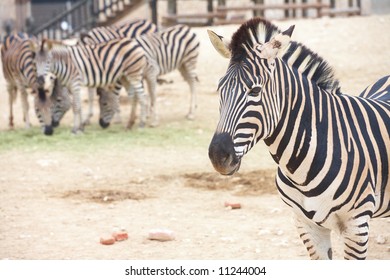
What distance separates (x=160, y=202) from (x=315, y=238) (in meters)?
2.61

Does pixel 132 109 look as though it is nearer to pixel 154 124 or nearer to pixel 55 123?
pixel 154 124

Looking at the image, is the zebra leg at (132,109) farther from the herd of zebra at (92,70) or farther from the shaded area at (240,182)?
the shaded area at (240,182)

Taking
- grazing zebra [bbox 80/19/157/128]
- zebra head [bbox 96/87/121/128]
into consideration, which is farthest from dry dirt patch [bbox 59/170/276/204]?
grazing zebra [bbox 80/19/157/128]

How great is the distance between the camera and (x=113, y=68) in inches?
396

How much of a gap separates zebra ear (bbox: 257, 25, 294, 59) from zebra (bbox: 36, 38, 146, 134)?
6.38m

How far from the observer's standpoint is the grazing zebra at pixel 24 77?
9.64 meters

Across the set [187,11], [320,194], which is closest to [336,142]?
[320,194]

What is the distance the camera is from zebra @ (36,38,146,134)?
9773 millimetres

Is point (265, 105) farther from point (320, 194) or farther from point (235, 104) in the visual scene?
point (320, 194)

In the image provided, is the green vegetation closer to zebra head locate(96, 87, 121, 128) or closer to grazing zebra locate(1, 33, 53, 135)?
zebra head locate(96, 87, 121, 128)

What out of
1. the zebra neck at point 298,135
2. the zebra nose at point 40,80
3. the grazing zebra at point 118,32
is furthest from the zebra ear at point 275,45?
the grazing zebra at point 118,32

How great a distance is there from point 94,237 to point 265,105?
2256 mm

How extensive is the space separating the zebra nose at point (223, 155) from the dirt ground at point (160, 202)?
59.3 inches

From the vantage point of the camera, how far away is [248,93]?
3.53 m
